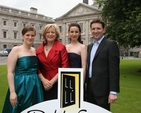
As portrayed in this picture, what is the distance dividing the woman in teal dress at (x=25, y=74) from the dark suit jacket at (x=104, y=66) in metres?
0.92

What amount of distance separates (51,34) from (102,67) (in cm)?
95

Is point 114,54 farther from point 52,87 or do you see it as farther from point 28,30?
point 28,30

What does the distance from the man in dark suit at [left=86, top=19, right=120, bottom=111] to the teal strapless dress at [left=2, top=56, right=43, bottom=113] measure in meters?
0.87

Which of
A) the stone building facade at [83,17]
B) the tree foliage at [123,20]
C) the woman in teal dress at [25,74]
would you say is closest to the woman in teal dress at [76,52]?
the woman in teal dress at [25,74]

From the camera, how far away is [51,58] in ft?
10.5

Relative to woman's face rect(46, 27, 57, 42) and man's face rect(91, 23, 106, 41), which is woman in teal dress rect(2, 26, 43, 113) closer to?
woman's face rect(46, 27, 57, 42)

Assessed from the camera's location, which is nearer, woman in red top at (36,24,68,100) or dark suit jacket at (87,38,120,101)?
dark suit jacket at (87,38,120,101)

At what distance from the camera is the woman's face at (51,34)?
10.4 feet

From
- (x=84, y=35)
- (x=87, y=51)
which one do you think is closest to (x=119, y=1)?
(x=87, y=51)

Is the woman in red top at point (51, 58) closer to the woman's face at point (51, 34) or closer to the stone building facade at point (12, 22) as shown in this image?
the woman's face at point (51, 34)

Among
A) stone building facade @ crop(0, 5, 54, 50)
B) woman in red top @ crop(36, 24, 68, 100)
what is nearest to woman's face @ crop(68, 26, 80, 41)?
woman in red top @ crop(36, 24, 68, 100)

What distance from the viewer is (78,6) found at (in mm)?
55750

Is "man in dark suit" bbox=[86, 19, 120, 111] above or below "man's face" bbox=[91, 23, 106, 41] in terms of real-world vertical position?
below

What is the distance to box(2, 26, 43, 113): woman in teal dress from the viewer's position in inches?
124
